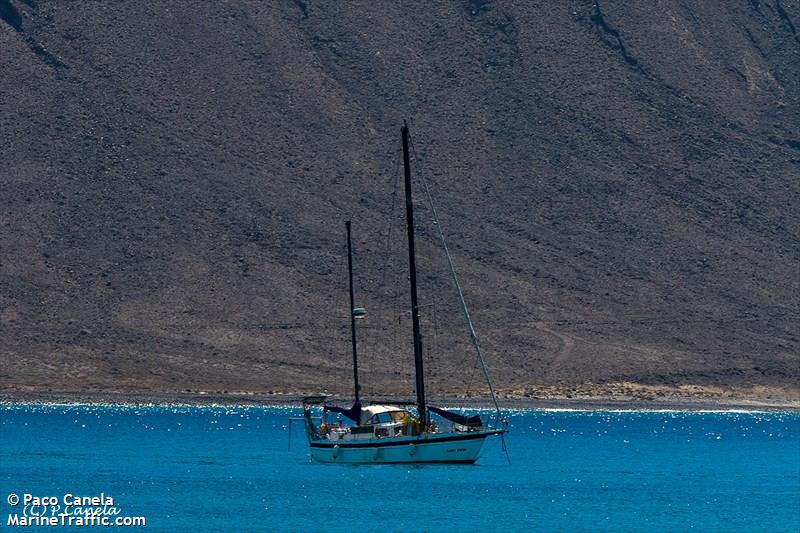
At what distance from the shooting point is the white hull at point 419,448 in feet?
217

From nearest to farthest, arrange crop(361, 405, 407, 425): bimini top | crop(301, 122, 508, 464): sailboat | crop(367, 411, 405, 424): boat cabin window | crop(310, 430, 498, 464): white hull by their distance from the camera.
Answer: crop(310, 430, 498, 464): white hull
crop(301, 122, 508, 464): sailboat
crop(361, 405, 407, 425): bimini top
crop(367, 411, 405, 424): boat cabin window

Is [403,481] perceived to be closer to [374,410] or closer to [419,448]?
[419,448]

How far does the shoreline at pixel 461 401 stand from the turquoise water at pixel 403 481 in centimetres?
1724

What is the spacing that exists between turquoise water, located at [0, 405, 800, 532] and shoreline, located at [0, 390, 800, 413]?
1724 cm

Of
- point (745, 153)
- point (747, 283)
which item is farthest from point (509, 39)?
point (747, 283)

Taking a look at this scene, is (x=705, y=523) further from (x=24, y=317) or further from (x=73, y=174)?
(x=73, y=174)

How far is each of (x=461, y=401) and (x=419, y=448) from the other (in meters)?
53.2

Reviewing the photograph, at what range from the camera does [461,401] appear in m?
119

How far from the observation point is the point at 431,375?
414 feet

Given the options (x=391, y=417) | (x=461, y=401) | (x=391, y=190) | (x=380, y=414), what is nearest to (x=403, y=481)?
(x=391, y=417)

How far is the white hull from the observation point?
2606 inches

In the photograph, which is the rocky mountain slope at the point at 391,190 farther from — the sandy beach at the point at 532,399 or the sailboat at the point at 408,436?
the sailboat at the point at 408,436

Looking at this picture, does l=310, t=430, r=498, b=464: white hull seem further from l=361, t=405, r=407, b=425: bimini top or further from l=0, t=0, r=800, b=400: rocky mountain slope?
l=0, t=0, r=800, b=400: rocky mountain slope

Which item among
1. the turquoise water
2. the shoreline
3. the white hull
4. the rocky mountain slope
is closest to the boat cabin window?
the white hull
